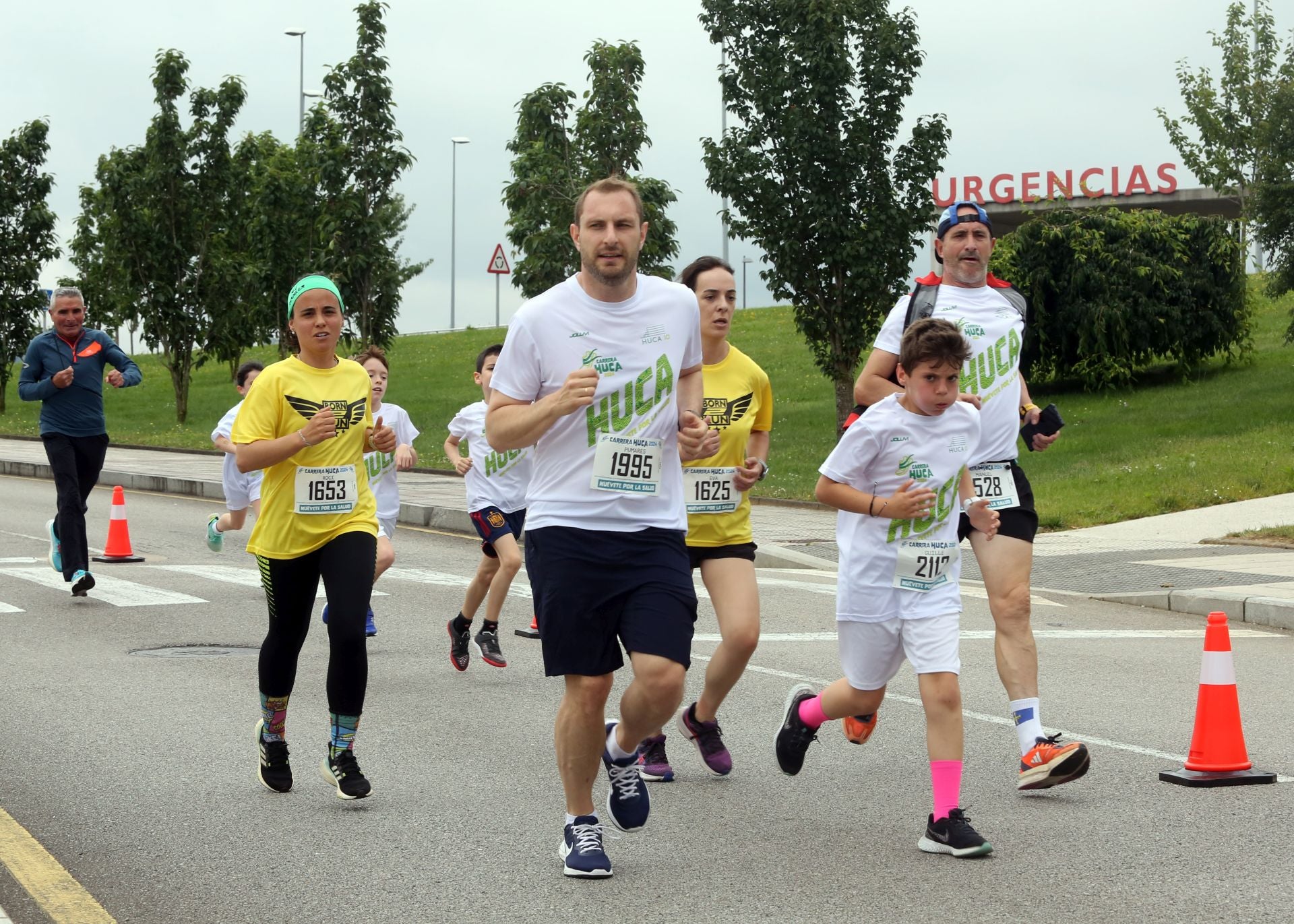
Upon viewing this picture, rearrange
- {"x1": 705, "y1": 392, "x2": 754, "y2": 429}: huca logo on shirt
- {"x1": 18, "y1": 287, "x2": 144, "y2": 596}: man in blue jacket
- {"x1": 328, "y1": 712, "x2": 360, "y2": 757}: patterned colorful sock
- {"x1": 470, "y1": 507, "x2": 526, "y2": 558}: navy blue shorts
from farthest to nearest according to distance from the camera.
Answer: {"x1": 18, "y1": 287, "x2": 144, "y2": 596}: man in blue jacket → {"x1": 470, "y1": 507, "x2": 526, "y2": 558}: navy blue shorts → {"x1": 705, "y1": 392, "x2": 754, "y2": 429}: huca logo on shirt → {"x1": 328, "y1": 712, "x2": 360, "y2": 757}: patterned colorful sock

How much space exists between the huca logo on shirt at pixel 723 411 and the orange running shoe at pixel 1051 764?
1676mm

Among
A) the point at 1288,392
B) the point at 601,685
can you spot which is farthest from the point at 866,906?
the point at 1288,392

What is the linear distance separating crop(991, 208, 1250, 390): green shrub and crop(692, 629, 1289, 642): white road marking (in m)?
21.0

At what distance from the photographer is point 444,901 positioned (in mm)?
4652

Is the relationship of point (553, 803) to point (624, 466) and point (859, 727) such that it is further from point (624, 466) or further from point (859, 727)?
point (624, 466)

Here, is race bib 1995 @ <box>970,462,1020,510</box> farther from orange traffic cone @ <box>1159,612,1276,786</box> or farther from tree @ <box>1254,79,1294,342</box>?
tree @ <box>1254,79,1294,342</box>

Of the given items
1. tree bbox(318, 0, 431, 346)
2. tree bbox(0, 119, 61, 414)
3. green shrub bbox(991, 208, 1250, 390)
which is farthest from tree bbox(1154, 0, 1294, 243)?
tree bbox(0, 119, 61, 414)

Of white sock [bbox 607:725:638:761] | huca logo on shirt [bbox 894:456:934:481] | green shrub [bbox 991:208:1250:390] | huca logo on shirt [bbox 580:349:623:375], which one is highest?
green shrub [bbox 991:208:1250:390]

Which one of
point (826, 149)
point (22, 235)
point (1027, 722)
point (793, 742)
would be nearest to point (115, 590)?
point (793, 742)

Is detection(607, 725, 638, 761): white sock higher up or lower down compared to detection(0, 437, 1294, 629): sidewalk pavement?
higher up

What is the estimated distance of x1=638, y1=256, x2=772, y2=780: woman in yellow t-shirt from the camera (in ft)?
20.5

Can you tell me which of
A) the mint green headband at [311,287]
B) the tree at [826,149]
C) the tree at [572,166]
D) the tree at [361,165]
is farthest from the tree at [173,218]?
the mint green headband at [311,287]

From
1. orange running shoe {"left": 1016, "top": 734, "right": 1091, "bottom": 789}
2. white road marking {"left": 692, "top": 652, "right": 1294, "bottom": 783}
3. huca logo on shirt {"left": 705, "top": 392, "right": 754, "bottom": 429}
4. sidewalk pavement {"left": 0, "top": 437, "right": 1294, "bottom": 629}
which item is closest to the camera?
orange running shoe {"left": 1016, "top": 734, "right": 1091, "bottom": 789}

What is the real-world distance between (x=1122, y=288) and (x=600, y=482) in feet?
91.4
